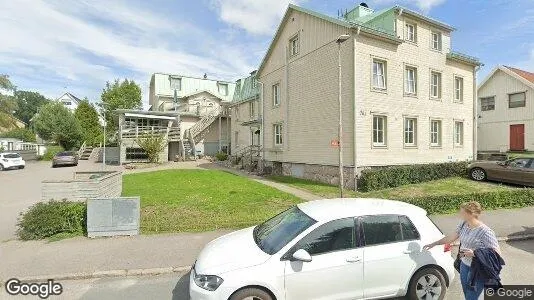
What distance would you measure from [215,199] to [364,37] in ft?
35.4

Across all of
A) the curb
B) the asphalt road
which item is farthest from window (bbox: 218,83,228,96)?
the asphalt road

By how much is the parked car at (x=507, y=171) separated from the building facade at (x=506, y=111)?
14853 mm

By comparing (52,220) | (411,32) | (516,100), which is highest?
(411,32)

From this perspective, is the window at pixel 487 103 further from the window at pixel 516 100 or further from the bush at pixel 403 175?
the bush at pixel 403 175

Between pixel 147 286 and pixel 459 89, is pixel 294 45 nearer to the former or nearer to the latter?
pixel 459 89

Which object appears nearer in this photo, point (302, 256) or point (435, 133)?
point (302, 256)

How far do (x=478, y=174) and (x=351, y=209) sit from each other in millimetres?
15272

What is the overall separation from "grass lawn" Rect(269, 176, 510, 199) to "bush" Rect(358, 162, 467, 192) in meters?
0.35

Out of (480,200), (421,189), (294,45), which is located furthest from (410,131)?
(294,45)

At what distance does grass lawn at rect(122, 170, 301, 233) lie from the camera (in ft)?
28.8

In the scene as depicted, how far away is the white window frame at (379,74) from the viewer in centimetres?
1600

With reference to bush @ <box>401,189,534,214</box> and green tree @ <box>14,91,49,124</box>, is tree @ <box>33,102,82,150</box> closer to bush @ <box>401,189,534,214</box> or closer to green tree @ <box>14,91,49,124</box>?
bush @ <box>401,189,534,214</box>

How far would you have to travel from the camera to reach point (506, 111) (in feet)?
92.9

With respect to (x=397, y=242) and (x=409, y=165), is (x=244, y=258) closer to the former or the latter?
(x=397, y=242)
